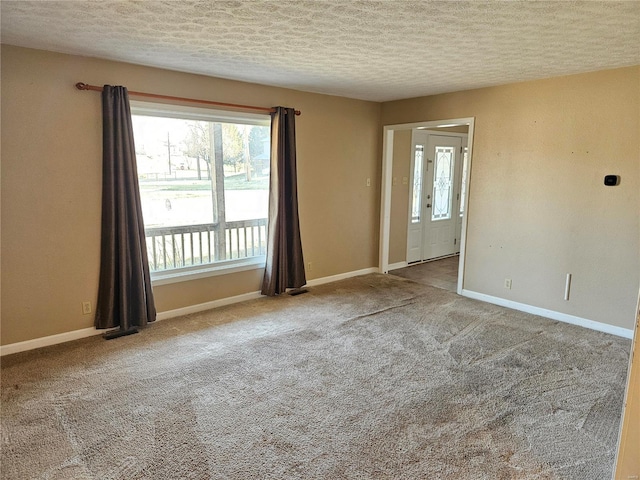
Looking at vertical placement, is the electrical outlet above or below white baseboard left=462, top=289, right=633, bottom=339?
above

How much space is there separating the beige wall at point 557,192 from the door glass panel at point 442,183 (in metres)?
1.73

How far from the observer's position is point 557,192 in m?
3.92

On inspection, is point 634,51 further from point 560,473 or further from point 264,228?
point 264,228

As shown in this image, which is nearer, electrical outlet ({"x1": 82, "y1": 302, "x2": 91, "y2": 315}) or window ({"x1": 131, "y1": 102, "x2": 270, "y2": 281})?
electrical outlet ({"x1": 82, "y1": 302, "x2": 91, "y2": 315})

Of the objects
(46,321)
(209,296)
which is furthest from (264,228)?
(46,321)

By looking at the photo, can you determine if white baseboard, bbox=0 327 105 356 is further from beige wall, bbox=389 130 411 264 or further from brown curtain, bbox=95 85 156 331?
beige wall, bbox=389 130 411 264

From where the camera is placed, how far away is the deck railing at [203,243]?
399 centimetres

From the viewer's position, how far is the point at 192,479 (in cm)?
191

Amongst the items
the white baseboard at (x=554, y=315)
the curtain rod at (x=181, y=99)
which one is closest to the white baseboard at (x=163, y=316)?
the white baseboard at (x=554, y=315)

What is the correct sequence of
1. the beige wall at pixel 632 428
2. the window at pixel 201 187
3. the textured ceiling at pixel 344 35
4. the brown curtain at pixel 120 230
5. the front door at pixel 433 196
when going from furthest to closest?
the front door at pixel 433 196, the window at pixel 201 187, the brown curtain at pixel 120 230, the textured ceiling at pixel 344 35, the beige wall at pixel 632 428

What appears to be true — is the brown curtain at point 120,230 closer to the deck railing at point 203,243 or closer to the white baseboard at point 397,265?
the deck railing at point 203,243

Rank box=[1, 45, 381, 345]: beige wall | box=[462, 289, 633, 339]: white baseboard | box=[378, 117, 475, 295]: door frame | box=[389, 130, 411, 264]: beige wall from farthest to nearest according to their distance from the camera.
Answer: box=[389, 130, 411, 264]: beige wall, box=[378, 117, 475, 295]: door frame, box=[462, 289, 633, 339]: white baseboard, box=[1, 45, 381, 345]: beige wall

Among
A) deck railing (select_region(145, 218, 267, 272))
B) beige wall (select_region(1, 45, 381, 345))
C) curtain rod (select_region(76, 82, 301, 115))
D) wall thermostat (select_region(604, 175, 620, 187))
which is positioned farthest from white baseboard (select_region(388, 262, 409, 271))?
wall thermostat (select_region(604, 175, 620, 187))

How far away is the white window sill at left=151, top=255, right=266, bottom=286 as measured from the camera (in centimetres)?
393
